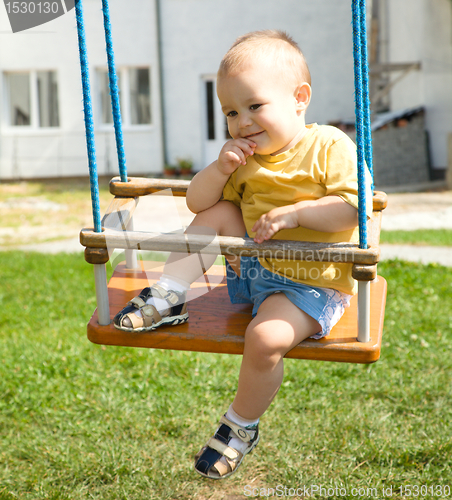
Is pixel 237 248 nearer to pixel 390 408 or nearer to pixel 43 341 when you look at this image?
pixel 390 408

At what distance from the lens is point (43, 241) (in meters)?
7.20

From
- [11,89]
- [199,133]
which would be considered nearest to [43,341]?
[199,133]

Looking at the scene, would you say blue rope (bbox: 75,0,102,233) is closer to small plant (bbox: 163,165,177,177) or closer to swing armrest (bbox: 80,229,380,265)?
swing armrest (bbox: 80,229,380,265)

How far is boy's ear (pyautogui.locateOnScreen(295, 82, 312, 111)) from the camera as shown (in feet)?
5.80

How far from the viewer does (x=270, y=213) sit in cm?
170

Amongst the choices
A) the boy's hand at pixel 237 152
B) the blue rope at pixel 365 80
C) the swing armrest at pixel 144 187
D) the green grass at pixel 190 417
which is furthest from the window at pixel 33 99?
the boy's hand at pixel 237 152

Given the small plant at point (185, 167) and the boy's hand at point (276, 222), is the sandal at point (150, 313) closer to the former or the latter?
the boy's hand at point (276, 222)

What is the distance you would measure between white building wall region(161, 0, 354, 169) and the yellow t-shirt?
11.2m

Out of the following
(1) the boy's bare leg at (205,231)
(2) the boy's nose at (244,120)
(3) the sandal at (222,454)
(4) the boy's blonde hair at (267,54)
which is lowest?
(3) the sandal at (222,454)

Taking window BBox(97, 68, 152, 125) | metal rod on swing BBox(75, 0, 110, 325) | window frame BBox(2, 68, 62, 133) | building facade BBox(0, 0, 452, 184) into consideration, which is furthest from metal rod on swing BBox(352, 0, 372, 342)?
window frame BBox(2, 68, 62, 133)

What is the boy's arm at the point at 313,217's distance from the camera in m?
1.67

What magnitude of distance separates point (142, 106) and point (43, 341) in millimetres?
10446

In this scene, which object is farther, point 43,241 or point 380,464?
point 43,241

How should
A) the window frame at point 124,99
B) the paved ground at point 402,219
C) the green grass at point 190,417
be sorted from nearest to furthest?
the green grass at point 190,417, the paved ground at point 402,219, the window frame at point 124,99
